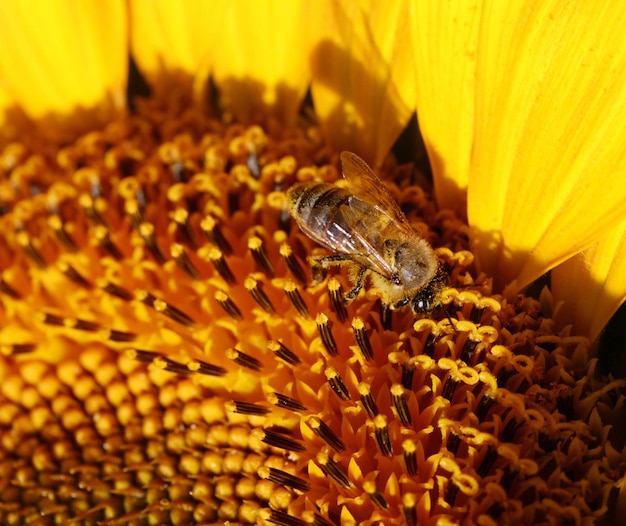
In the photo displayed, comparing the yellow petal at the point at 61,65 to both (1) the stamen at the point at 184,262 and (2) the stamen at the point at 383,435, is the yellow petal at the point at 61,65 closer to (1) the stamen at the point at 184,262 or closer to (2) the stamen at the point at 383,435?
(1) the stamen at the point at 184,262

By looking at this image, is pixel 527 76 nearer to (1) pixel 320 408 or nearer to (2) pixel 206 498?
(1) pixel 320 408

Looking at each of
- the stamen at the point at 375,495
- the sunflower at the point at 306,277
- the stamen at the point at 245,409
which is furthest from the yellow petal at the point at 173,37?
the stamen at the point at 375,495

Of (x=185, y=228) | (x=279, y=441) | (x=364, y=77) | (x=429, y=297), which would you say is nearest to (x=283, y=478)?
(x=279, y=441)

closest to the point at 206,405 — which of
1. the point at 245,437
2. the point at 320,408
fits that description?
the point at 245,437

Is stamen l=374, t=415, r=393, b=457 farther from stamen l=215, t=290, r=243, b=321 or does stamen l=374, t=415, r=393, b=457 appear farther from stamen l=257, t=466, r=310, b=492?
stamen l=215, t=290, r=243, b=321

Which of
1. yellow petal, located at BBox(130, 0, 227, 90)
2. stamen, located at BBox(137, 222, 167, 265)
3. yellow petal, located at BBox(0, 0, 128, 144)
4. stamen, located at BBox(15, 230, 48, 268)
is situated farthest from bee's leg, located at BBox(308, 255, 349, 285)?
yellow petal, located at BBox(0, 0, 128, 144)

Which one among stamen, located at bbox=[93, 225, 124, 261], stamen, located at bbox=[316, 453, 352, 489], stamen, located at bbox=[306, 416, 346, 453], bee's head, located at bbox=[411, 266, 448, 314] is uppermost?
bee's head, located at bbox=[411, 266, 448, 314]

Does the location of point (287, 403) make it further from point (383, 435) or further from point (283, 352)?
point (383, 435)
